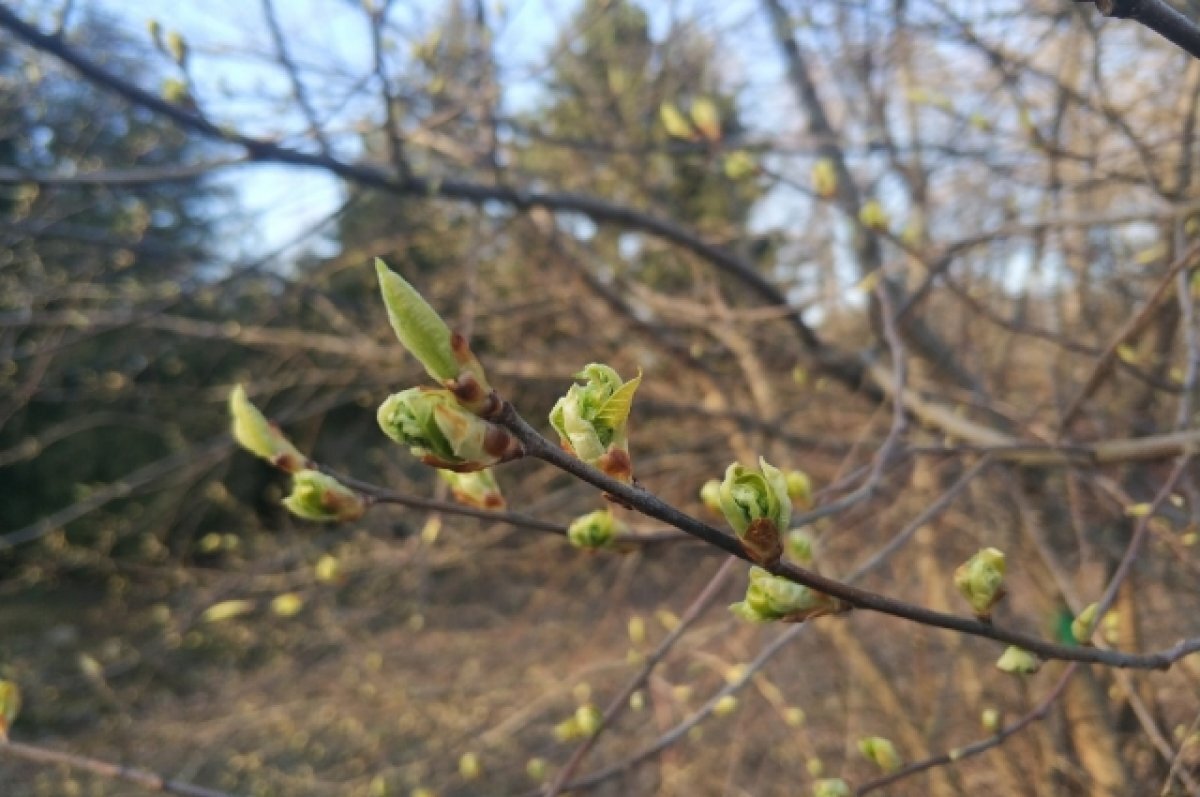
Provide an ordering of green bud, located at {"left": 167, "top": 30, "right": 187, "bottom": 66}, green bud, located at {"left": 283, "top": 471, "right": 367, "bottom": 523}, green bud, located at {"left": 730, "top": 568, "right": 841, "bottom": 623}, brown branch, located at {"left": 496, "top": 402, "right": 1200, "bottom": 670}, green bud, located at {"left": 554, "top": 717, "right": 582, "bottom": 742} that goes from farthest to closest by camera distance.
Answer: green bud, located at {"left": 167, "top": 30, "right": 187, "bottom": 66} → green bud, located at {"left": 554, "top": 717, "right": 582, "bottom": 742} → green bud, located at {"left": 283, "top": 471, "right": 367, "bottom": 523} → green bud, located at {"left": 730, "top": 568, "right": 841, "bottom": 623} → brown branch, located at {"left": 496, "top": 402, "right": 1200, "bottom": 670}

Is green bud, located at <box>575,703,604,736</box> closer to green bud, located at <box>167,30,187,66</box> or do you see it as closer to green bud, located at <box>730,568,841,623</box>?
green bud, located at <box>730,568,841,623</box>

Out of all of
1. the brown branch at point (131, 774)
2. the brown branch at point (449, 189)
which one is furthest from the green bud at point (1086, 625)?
the brown branch at point (449, 189)

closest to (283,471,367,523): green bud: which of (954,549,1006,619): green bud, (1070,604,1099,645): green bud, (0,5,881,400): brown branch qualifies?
(954,549,1006,619): green bud

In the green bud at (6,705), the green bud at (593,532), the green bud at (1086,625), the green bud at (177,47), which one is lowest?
the green bud at (6,705)

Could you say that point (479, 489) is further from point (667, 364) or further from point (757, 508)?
point (667, 364)

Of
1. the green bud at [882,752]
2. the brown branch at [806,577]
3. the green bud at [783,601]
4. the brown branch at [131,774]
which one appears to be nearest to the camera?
the brown branch at [806,577]

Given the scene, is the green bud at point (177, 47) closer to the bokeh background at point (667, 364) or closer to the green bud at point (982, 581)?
the bokeh background at point (667, 364)

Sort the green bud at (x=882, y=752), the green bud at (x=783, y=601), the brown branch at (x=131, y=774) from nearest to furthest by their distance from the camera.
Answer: the green bud at (x=783, y=601) → the brown branch at (x=131, y=774) → the green bud at (x=882, y=752)
